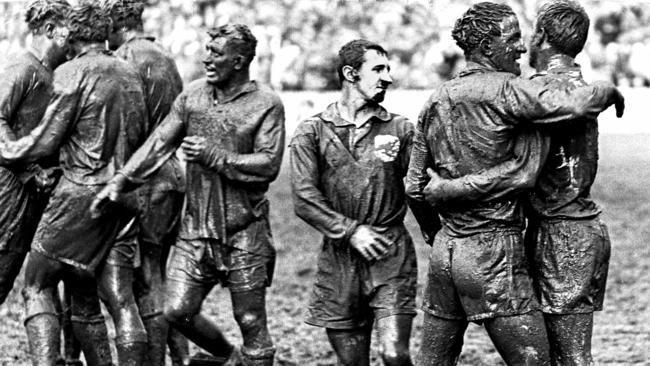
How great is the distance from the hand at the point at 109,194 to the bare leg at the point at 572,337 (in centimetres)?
290

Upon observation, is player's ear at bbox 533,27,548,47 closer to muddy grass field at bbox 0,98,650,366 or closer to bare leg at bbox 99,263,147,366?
bare leg at bbox 99,263,147,366

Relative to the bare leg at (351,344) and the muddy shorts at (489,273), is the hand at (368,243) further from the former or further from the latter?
the muddy shorts at (489,273)

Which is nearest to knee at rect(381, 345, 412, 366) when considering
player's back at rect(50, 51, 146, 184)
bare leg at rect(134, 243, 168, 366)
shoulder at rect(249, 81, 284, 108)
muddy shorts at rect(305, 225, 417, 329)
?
muddy shorts at rect(305, 225, 417, 329)

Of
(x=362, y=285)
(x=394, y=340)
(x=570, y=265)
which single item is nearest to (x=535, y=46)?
(x=570, y=265)

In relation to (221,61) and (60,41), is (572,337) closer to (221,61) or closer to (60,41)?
(221,61)

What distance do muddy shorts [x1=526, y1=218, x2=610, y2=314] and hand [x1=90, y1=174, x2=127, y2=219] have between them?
2.78 meters

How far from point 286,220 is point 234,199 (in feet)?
33.4

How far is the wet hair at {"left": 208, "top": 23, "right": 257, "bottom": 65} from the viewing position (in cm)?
1117

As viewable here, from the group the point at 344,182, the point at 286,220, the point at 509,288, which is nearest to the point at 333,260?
the point at 344,182

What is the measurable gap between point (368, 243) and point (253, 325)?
1170mm

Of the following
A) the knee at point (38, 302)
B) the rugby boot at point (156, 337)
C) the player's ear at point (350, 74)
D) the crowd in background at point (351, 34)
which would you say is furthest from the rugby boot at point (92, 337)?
the crowd in background at point (351, 34)

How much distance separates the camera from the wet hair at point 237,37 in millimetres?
11172

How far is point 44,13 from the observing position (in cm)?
1146

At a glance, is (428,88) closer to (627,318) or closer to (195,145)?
(627,318)
